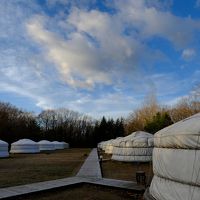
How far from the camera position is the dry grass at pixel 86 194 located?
7.50 m

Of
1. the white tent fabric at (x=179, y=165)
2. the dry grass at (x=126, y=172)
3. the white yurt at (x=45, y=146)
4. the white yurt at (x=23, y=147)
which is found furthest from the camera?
the white yurt at (x=45, y=146)

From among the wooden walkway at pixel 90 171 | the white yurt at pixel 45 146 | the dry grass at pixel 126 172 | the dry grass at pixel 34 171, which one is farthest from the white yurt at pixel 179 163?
the white yurt at pixel 45 146

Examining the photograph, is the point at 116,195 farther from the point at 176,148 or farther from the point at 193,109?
the point at 193,109

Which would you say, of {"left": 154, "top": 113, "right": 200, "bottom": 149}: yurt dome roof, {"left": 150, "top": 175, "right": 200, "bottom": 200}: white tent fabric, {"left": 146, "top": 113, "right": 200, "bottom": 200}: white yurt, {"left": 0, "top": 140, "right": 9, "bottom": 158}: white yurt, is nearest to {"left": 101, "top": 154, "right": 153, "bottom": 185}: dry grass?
{"left": 150, "top": 175, "right": 200, "bottom": 200}: white tent fabric

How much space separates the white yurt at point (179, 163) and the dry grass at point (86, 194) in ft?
4.54

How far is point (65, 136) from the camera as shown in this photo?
6244 cm

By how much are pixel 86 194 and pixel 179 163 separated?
→ 11.0 ft

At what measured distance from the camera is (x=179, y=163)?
17.4ft

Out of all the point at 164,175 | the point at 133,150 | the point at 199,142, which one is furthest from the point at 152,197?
the point at 133,150

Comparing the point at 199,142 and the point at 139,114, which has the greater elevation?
the point at 139,114

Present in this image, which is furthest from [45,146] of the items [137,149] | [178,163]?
[178,163]

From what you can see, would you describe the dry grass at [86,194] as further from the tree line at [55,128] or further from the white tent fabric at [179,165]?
the tree line at [55,128]

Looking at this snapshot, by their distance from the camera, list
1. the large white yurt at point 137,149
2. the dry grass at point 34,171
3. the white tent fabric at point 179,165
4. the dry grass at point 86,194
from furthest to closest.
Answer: the large white yurt at point 137,149 → the dry grass at point 34,171 → the dry grass at point 86,194 → the white tent fabric at point 179,165

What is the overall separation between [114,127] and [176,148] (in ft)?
175
